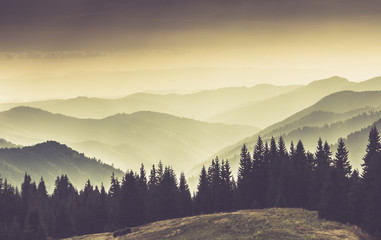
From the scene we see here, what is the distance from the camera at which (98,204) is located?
13125 cm

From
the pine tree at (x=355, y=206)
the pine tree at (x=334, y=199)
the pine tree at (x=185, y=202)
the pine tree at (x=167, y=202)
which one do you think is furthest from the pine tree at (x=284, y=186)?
the pine tree at (x=185, y=202)

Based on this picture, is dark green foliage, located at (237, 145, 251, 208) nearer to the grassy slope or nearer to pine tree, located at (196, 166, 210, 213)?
pine tree, located at (196, 166, 210, 213)

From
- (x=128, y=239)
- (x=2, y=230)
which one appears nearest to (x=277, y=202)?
(x=128, y=239)

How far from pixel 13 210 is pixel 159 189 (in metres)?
49.5

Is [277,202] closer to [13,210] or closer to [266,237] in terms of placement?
[266,237]

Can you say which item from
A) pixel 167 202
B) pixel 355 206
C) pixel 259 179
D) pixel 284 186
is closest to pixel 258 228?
pixel 355 206

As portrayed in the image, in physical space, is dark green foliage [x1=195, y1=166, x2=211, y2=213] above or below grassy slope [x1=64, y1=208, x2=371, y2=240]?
above

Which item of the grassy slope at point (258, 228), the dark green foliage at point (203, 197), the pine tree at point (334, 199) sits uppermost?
the dark green foliage at point (203, 197)

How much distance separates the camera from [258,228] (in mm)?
72125

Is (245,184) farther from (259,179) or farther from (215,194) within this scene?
(215,194)

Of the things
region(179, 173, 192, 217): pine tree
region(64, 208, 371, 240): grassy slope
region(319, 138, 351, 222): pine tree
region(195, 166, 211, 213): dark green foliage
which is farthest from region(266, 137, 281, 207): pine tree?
region(179, 173, 192, 217): pine tree

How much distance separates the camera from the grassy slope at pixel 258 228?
65875 mm

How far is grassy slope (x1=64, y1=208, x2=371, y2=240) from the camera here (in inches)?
2594

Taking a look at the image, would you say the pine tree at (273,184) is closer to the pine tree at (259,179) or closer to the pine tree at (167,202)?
the pine tree at (259,179)
